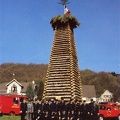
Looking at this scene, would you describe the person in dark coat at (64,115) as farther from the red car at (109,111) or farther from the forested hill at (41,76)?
the forested hill at (41,76)

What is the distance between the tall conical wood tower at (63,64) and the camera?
86.2 ft

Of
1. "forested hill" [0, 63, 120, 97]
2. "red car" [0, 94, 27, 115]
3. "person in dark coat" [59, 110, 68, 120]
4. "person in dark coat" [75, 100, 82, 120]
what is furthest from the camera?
"forested hill" [0, 63, 120, 97]

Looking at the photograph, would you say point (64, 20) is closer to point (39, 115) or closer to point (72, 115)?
point (72, 115)

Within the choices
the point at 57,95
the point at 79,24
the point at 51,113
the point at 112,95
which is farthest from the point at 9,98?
the point at 112,95

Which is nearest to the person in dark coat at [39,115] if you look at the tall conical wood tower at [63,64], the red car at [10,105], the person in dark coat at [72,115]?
the person in dark coat at [72,115]

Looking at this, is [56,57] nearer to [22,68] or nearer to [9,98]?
[9,98]

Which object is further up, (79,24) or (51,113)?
(79,24)

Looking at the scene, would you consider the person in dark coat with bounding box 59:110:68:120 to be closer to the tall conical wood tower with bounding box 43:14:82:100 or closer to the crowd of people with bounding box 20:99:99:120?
the crowd of people with bounding box 20:99:99:120

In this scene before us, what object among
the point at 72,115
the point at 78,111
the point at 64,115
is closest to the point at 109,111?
the point at 78,111

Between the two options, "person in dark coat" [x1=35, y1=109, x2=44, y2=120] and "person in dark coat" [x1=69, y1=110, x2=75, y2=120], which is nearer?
"person in dark coat" [x1=35, y1=109, x2=44, y2=120]

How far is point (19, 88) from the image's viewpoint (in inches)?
2378

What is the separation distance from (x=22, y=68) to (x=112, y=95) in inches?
2507

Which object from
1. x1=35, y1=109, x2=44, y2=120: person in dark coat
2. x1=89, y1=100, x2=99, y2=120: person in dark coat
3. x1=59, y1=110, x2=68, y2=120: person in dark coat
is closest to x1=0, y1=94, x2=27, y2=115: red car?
x1=35, y1=109, x2=44, y2=120: person in dark coat

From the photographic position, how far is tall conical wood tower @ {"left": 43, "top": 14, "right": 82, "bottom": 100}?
26266 mm
